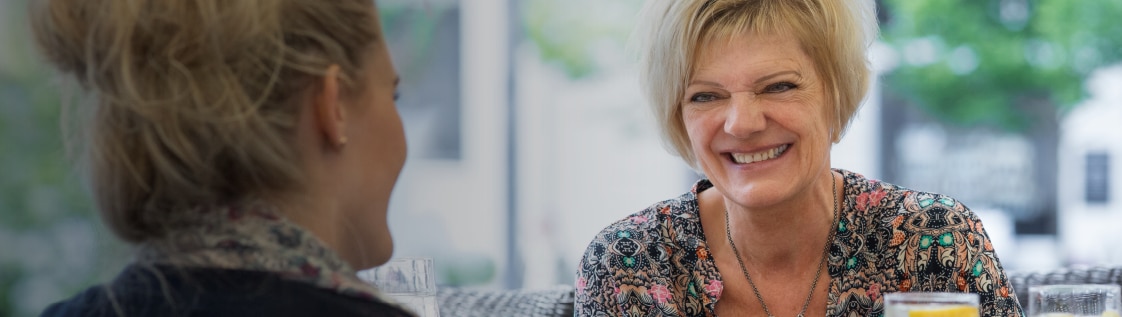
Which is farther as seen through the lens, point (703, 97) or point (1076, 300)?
point (703, 97)

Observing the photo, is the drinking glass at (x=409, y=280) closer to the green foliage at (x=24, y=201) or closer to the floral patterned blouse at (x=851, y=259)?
the floral patterned blouse at (x=851, y=259)

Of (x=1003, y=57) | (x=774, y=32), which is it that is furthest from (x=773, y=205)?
(x=1003, y=57)

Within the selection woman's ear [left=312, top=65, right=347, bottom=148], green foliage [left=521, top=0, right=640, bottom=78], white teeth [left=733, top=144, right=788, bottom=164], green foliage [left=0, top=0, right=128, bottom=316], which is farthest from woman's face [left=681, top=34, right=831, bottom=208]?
green foliage [left=521, top=0, right=640, bottom=78]

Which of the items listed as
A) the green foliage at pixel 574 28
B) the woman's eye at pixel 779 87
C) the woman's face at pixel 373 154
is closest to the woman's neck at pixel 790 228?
the woman's eye at pixel 779 87

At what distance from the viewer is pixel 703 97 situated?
2.03 meters

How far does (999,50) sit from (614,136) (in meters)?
3.58

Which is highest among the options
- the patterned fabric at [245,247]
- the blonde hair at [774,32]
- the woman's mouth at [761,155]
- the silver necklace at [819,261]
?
the blonde hair at [774,32]

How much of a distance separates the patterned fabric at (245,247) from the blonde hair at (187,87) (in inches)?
0.5

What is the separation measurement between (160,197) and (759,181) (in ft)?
4.05

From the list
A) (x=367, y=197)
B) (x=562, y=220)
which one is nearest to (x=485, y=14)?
(x=562, y=220)

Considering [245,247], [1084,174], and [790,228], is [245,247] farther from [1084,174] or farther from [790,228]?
[1084,174]

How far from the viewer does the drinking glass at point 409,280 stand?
136 cm

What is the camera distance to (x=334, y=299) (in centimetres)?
92

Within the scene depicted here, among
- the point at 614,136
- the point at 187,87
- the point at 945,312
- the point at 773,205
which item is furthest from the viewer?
the point at 614,136
